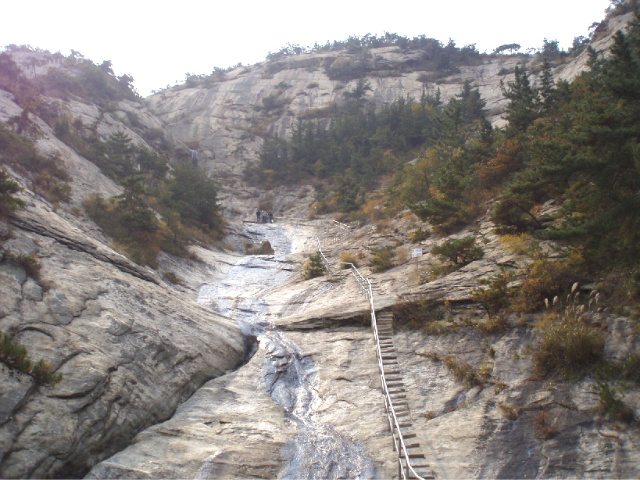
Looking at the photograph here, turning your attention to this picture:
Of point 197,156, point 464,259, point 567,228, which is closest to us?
point 567,228

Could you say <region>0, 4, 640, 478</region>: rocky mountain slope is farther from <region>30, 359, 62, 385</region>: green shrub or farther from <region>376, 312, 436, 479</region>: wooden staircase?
<region>376, 312, 436, 479</region>: wooden staircase

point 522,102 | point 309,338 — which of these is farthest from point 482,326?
point 522,102

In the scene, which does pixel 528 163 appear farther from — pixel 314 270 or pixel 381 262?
pixel 314 270

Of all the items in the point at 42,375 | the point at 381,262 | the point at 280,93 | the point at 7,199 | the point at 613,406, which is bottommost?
the point at 613,406

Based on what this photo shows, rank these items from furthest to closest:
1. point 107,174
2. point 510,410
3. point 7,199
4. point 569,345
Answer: point 107,174 → point 7,199 → point 569,345 → point 510,410

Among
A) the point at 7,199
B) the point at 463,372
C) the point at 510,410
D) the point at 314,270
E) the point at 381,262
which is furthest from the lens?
the point at 314,270

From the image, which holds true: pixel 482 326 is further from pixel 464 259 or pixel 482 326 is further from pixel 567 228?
pixel 464 259

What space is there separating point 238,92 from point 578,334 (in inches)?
3252

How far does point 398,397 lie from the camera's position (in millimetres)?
10492

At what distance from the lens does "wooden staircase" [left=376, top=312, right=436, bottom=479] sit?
26.5ft

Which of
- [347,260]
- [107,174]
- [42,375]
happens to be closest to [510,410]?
[42,375]

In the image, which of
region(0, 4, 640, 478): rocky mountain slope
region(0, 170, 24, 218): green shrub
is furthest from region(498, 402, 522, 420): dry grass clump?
region(0, 170, 24, 218): green shrub

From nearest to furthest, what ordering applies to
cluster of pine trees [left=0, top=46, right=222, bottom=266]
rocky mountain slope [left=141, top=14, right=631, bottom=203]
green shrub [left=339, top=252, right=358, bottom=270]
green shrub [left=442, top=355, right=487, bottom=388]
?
green shrub [left=442, top=355, right=487, bottom=388], cluster of pine trees [left=0, top=46, right=222, bottom=266], green shrub [left=339, top=252, right=358, bottom=270], rocky mountain slope [left=141, top=14, right=631, bottom=203]

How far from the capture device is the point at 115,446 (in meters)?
8.16
